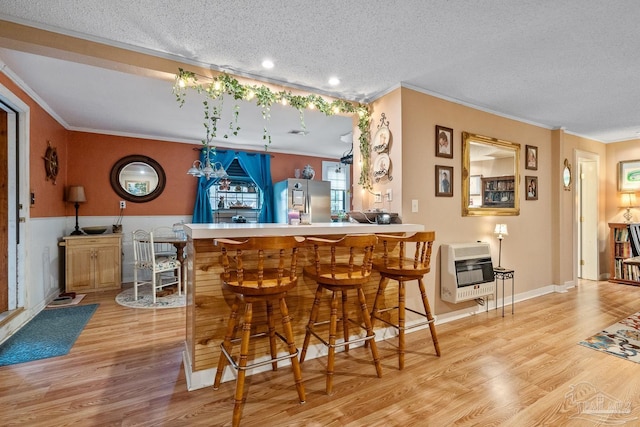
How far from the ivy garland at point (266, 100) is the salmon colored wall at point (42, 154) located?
1819 mm

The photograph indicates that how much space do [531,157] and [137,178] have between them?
20.2ft

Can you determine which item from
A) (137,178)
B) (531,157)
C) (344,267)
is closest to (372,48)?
(344,267)

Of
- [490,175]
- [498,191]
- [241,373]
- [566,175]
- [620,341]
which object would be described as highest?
[566,175]

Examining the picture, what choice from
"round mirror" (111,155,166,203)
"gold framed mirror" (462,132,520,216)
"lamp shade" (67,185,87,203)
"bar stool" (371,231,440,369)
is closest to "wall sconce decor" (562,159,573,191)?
"gold framed mirror" (462,132,520,216)

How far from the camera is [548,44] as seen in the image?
7.75ft

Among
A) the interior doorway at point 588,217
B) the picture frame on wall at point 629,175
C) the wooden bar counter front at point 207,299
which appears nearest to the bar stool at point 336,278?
the wooden bar counter front at point 207,299

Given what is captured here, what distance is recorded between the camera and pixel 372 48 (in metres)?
2.40

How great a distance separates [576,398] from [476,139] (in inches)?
103

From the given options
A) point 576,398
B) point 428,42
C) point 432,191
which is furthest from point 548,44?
point 576,398

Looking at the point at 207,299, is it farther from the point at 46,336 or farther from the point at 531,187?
the point at 531,187

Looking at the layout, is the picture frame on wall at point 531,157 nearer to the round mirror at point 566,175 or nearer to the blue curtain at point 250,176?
the round mirror at point 566,175

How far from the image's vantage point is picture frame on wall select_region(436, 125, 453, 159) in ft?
10.8

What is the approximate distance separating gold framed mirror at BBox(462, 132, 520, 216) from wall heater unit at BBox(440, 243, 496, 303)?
47 centimetres

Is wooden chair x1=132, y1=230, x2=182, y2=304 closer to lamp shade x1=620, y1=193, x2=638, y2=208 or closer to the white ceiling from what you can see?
the white ceiling
